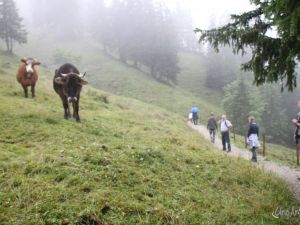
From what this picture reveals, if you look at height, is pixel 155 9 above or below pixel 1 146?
above

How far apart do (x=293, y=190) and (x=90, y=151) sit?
6.08 m

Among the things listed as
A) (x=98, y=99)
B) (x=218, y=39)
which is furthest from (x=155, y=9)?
(x=218, y=39)

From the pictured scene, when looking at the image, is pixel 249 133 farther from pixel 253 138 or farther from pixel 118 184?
pixel 118 184

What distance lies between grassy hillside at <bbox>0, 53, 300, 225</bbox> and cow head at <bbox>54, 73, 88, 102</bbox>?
2.69m

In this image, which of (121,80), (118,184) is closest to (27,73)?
(118,184)

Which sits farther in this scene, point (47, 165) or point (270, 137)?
point (270, 137)

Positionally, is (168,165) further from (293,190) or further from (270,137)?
(270,137)

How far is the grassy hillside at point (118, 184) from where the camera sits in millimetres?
5230

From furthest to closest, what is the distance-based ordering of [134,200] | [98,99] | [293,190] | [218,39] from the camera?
[98,99], [218,39], [293,190], [134,200]

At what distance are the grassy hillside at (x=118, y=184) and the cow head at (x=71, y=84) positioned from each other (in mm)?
2693

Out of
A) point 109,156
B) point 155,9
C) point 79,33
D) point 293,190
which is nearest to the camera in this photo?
point 109,156

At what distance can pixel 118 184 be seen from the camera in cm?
639

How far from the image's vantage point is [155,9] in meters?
67.4

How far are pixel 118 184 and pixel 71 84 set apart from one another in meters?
7.63
